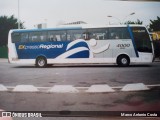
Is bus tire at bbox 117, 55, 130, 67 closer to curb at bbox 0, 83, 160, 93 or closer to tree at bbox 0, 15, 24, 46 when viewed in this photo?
curb at bbox 0, 83, 160, 93

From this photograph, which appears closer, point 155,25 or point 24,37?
point 155,25

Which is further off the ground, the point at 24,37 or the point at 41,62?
the point at 24,37

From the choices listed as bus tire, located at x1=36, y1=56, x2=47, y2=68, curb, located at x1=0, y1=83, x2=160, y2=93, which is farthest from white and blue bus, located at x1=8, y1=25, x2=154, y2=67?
curb, located at x1=0, y1=83, x2=160, y2=93

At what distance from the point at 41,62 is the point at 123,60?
2.75ft

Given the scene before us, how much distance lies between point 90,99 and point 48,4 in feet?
3.36

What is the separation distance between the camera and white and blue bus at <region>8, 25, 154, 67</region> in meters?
2.34

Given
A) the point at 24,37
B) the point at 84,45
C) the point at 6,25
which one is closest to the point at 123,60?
the point at 84,45

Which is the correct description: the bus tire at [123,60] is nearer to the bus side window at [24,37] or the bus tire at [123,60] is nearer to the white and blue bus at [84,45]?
the white and blue bus at [84,45]

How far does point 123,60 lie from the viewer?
2293mm

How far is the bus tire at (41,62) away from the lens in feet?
7.74

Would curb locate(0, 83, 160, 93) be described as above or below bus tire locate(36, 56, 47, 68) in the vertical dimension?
below

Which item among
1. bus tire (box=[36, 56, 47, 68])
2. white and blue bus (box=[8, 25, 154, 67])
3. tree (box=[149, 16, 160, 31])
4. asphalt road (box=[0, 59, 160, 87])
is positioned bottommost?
asphalt road (box=[0, 59, 160, 87])

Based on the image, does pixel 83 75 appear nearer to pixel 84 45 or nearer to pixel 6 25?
pixel 84 45

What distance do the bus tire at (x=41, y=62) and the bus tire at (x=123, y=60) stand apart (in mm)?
751
